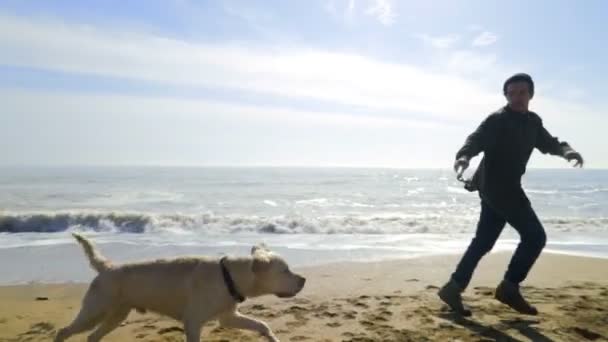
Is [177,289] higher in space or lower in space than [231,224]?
higher

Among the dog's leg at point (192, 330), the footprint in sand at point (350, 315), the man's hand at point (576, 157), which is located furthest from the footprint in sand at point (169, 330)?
the man's hand at point (576, 157)

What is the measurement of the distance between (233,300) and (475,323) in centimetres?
227

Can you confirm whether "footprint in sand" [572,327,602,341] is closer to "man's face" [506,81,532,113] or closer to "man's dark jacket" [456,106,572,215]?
"man's dark jacket" [456,106,572,215]

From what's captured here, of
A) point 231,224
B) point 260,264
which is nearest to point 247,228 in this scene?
point 231,224

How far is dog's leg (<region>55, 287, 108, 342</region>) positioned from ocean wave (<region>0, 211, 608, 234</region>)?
34.5 ft

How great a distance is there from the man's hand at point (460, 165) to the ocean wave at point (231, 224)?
955 centimetres

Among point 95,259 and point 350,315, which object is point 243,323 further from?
point 350,315

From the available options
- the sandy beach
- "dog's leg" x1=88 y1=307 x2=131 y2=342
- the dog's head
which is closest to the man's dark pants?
the sandy beach

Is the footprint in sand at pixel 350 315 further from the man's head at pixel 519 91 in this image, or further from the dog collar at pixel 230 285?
the man's head at pixel 519 91

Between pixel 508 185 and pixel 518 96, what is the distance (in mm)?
832

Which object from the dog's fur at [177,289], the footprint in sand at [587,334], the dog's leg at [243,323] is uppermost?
the dog's fur at [177,289]

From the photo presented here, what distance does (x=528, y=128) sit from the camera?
462cm

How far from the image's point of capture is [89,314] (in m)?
3.50

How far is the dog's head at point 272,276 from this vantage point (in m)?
3.62
